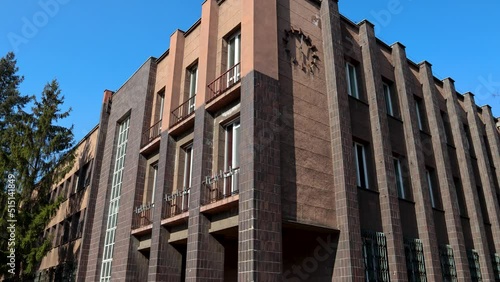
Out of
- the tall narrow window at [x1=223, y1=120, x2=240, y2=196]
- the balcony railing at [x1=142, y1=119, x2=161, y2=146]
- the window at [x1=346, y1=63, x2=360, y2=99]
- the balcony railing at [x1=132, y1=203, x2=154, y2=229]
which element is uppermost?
the window at [x1=346, y1=63, x2=360, y2=99]

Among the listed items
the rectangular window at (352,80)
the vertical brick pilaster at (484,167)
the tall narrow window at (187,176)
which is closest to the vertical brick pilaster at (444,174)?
the vertical brick pilaster at (484,167)

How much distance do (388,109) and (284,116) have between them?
6.28 m

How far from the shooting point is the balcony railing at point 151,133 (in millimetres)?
15800

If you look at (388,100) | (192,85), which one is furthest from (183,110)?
(388,100)

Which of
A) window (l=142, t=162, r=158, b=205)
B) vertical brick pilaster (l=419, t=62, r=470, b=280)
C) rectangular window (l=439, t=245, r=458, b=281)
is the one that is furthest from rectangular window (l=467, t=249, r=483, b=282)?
window (l=142, t=162, r=158, b=205)

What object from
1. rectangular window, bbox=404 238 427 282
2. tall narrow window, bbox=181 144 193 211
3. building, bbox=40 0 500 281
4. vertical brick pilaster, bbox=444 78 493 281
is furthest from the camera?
vertical brick pilaster, bbox=444 78 493 281

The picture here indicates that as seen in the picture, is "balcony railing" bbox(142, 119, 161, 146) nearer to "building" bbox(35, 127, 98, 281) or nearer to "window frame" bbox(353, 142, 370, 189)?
"building" bbox(35, 127, 98, 281)

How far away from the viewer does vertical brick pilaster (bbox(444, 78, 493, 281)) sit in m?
15.1

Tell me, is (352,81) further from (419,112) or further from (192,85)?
(192,85)

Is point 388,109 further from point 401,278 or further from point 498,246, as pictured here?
point 498,246

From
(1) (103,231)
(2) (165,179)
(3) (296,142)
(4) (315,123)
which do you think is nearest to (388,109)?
(4) (315,123)

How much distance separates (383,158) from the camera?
12492mm

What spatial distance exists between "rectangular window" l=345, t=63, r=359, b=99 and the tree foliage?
1541 centimetres

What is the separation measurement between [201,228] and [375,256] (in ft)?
16.7
